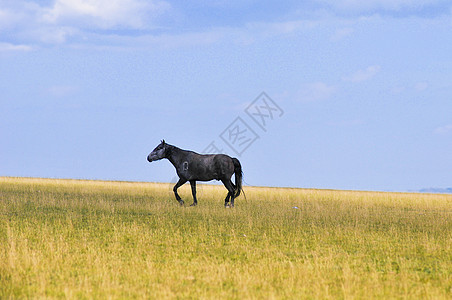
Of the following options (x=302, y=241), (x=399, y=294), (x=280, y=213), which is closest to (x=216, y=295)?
(x=399, y=294)

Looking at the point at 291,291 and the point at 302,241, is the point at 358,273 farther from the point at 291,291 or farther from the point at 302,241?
the point at 302,241

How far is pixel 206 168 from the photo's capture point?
20.9 m

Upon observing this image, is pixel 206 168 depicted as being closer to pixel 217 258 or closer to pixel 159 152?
pixel 159 152

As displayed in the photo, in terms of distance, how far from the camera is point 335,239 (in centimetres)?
1241

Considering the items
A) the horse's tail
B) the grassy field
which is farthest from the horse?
the grassy field

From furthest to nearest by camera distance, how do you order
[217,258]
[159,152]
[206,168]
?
[159,152]
[206,168]
[217,258]

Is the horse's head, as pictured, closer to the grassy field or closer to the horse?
the horse

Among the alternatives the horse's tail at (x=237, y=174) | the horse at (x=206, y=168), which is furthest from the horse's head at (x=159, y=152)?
the horse's tail at (x=237, y=174)

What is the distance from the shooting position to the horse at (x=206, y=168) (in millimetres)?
20750

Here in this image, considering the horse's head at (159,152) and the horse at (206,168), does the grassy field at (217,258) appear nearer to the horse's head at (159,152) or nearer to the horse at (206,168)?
the horse at (206,168)

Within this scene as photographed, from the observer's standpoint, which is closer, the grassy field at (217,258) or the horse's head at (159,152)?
the grassy field at (217,258)

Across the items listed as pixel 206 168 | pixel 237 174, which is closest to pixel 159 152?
pixel 206 168

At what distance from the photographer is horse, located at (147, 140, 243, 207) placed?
20750 millimetres

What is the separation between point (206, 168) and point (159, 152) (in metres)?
2.33
